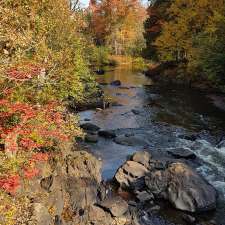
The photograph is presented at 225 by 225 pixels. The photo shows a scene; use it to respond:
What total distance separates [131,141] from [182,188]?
10.4 metres

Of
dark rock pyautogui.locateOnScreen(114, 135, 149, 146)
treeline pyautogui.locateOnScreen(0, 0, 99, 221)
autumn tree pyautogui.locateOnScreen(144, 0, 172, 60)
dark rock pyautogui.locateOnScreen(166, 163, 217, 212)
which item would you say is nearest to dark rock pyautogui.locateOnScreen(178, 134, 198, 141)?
dark rock pyautogui.locateOnScreen(114, 135, 149, 146)

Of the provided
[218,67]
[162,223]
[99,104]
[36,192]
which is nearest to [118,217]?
[162,223]

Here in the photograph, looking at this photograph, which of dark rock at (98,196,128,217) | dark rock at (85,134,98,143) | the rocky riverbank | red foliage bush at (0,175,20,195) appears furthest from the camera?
dark rock at (85,134,98,143)

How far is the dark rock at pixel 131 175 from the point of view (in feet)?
77.4

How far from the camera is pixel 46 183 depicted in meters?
18.2

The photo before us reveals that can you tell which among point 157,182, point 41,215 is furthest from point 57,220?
point 157,182

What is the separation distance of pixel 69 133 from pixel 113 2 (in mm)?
85456

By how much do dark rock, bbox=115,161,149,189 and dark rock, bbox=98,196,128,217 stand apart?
304 cm

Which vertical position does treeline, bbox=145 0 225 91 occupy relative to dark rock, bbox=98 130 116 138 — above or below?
above

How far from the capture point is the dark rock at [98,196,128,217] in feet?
64.0

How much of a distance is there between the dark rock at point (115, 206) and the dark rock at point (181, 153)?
9.17 metres

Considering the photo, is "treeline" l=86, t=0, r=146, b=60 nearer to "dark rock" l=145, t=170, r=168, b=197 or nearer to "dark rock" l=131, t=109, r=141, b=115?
"dark rock" l=131, t=109, r=141, b=115

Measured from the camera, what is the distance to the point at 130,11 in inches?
4043

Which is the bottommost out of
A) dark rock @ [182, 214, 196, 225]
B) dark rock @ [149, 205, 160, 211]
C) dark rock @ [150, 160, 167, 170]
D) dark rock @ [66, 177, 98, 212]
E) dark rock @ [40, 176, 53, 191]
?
dark rock @ [182, 214, 196, 225]
